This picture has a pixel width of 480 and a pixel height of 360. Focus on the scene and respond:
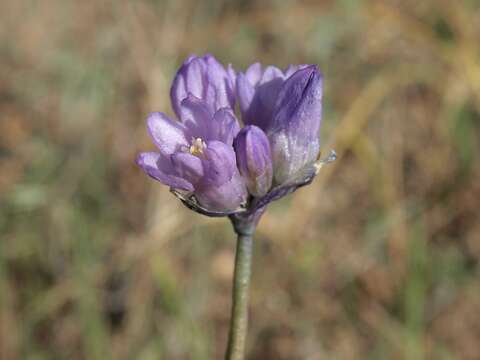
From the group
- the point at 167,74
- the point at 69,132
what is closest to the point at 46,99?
the point at 69,132

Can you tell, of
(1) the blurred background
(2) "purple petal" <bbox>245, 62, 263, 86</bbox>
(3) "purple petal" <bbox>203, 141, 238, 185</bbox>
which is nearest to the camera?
(3) "purple petal" <bbox>203, 141, 238, 185</bbox>

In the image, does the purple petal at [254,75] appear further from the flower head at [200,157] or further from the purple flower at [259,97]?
the flower head at [200,157]

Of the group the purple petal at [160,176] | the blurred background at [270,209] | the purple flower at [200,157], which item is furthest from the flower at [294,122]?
the blurred background at [270,209]

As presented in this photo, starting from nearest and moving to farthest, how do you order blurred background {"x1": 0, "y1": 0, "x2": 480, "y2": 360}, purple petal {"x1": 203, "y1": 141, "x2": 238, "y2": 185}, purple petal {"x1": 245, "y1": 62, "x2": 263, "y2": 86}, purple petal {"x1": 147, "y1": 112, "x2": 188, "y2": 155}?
purple petal {"x1": 203, "y1": 141, "x2": 238, "y2": 185} < purple petal {"x1": 147, "y1": 112, "x2": 188, "y2": 155} < purple petal {"x1": 245, "y1": 62, "x2": 263, "y2": 86} < blurred background {"x1": 0, "y1": 0, "x2": 480, "y2": 360}

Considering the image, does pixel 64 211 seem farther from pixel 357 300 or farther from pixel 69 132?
pixel 357 300

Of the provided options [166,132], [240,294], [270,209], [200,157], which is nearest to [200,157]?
[200,157]

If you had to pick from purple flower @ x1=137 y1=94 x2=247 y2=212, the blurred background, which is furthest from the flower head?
the blurred background

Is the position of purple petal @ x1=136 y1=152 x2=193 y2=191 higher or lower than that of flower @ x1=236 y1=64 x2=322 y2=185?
lower

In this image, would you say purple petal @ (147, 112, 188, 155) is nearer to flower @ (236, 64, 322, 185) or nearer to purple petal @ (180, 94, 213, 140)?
purple petal @ (180, 94, 213, 140)
